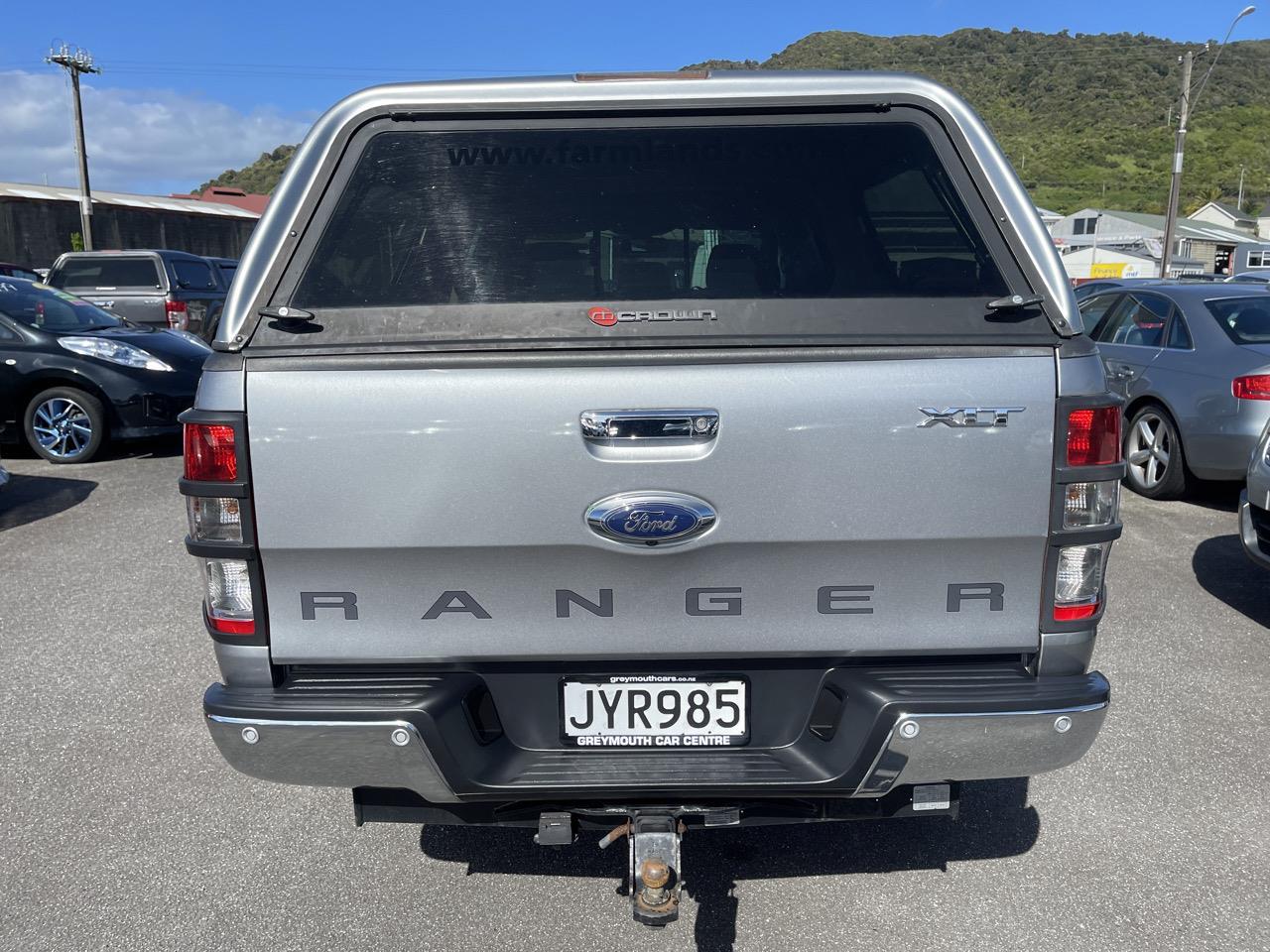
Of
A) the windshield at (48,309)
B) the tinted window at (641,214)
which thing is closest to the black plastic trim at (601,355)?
the tinted window at (641,214)

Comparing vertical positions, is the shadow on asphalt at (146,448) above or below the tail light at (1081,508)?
below

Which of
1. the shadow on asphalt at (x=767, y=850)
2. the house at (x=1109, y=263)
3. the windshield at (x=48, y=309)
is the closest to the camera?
the shadow on asphalt at (x=767, y=850)

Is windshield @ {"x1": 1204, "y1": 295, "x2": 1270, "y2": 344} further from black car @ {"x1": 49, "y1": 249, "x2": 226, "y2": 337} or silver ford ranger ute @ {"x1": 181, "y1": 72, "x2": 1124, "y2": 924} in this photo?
black car @ {"x1": 49, "y1": 249, "x2": 226, "y2": 337}

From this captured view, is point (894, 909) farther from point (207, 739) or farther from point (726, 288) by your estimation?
point (207, 739)

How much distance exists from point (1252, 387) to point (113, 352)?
888 cm

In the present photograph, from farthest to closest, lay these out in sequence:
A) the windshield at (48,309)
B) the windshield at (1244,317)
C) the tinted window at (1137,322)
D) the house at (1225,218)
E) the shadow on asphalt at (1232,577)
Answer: the house at (1225,218) < the windshield at (48,309) < the tinted window at (1137,322) < the windshield at (1244,317) < the shadow on asphalt at (1232,577)

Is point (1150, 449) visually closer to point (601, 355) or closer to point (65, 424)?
point (601, 355)

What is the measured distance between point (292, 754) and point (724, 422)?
3.85 feet

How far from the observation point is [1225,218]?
2950 inches

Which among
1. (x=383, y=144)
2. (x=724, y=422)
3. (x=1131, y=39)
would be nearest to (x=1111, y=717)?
(x=724, y=422)

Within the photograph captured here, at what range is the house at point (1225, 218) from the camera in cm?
7425

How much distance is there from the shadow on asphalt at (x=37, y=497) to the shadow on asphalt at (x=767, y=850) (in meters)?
5.44

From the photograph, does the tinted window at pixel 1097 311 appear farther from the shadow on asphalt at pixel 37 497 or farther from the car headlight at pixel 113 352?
the shadow on asphalt at pixel 37 497

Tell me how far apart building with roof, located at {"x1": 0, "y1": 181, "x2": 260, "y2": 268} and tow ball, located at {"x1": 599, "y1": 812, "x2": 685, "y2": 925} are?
4261 cm
